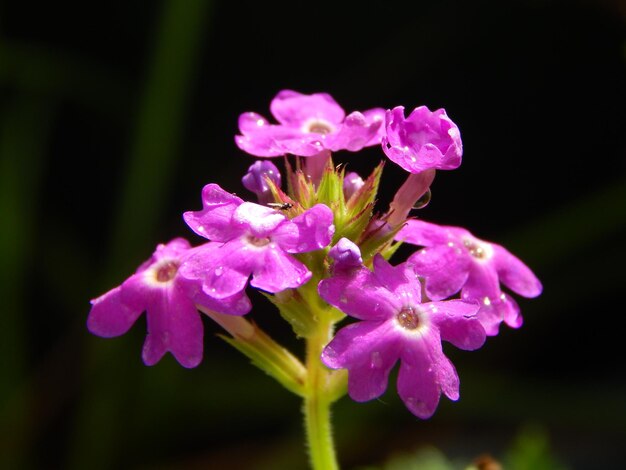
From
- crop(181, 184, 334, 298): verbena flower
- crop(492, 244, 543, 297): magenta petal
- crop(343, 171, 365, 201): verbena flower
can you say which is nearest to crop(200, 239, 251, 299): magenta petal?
crop(181, 184, 334, 298): verbena flower

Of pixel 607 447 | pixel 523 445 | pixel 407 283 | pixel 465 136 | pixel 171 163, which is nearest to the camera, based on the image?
pixel 407 283

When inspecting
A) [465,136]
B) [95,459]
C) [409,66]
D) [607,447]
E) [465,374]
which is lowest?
[95,459]

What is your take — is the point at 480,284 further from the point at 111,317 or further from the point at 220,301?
the point at 111,317

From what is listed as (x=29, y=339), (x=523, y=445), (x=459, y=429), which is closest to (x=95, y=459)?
(x=29, y=339)

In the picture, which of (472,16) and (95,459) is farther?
(472,16)

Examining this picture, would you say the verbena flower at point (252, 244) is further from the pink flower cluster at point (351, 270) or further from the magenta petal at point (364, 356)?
the magenta petal at point (364, 356)

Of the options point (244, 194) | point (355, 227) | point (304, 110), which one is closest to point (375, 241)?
point (355, 227)

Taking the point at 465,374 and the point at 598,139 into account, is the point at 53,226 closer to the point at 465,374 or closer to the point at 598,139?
the point at 465,374

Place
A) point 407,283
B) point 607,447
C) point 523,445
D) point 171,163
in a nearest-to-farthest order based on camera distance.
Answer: point 407,283, point 523,445, point 607,447, point 171,163
